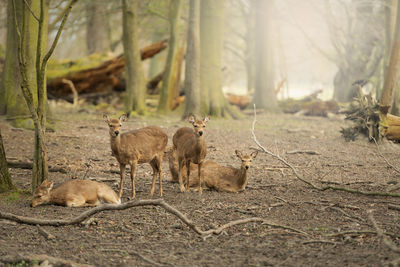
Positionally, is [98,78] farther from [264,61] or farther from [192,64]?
[264,61]

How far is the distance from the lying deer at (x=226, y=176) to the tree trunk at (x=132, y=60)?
8.15m

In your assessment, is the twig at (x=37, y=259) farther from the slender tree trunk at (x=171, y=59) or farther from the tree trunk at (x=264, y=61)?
the tree trunk at (x=264, y=61)

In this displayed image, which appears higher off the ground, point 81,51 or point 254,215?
point 81,51

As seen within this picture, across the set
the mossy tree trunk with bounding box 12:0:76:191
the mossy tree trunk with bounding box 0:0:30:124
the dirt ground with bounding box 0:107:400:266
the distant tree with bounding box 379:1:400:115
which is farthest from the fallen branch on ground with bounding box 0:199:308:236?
the distant tree with bounding box 379:1:400:115

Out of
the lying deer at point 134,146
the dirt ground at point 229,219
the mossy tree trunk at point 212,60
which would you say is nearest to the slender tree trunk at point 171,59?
the mossy tree trunk at point 212,60

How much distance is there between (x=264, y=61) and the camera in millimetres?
Result: 22219

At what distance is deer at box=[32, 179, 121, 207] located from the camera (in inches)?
244

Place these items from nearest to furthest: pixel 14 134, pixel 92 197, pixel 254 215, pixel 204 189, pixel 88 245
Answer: pixel 88 245 < pixel 254 215 < pixel 92 197 < pixel 204 189 < pixel 14 134

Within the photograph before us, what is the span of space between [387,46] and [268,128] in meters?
4.84

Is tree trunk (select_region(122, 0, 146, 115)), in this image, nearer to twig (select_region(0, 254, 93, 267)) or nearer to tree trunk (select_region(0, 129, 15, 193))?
tree trunk (select_region(0, 129, 15, 193))

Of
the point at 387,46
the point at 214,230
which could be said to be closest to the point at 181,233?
the point at 214,230

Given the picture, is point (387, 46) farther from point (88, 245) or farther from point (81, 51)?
point (81, 51)

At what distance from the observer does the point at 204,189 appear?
780 cm

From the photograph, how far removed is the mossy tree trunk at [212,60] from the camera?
16.9 meters
